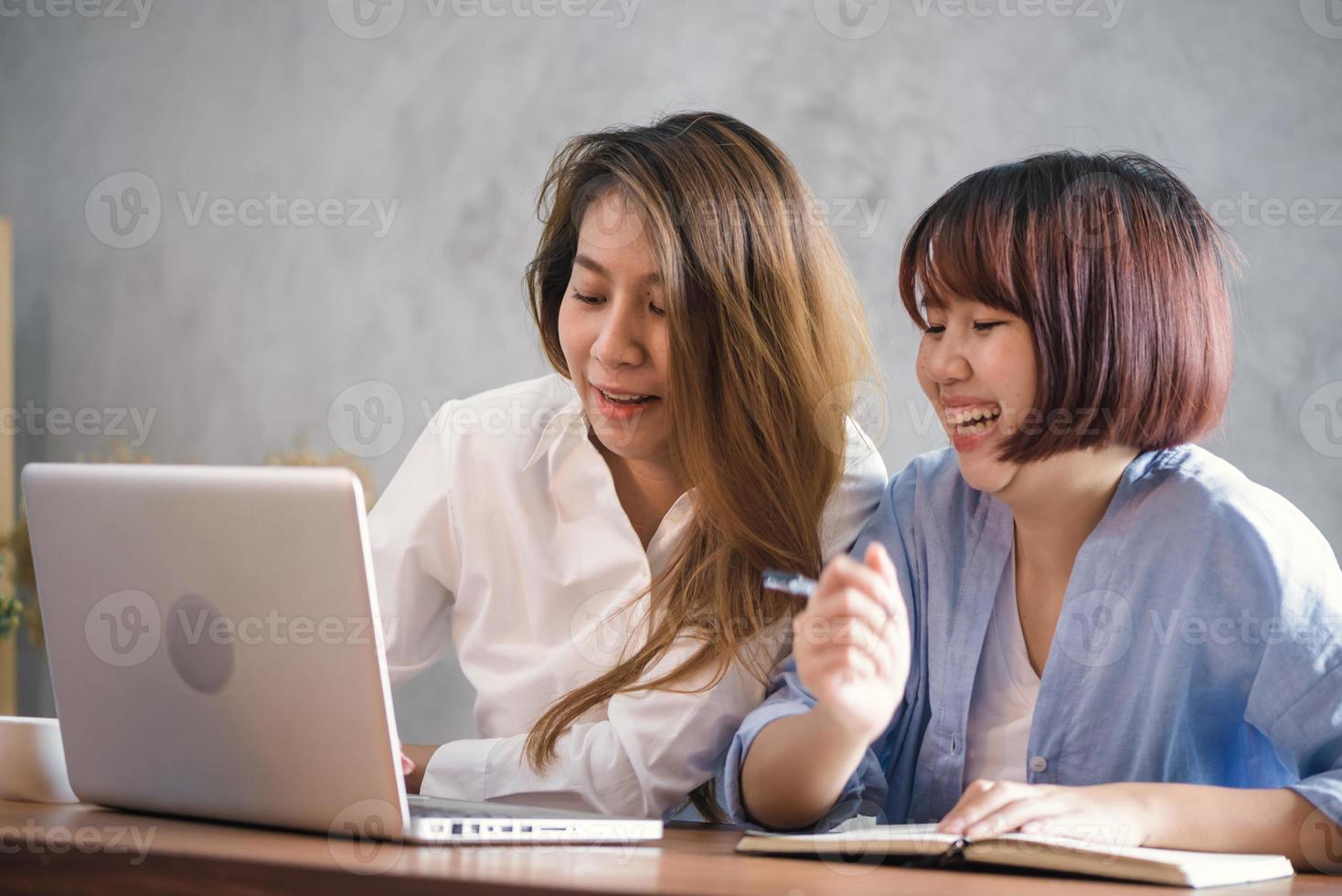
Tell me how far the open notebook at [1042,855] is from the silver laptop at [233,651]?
0.15 m

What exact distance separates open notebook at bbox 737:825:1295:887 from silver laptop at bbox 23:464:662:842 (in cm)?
15

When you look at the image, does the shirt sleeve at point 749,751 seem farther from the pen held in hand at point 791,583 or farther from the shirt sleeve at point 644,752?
the pen held in hand at point 791,583

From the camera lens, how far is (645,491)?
65.8 inches

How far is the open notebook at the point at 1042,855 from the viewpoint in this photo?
2.85ft

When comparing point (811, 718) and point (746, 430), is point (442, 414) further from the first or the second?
point (811, 718)

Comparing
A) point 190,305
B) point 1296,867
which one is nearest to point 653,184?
point 1296,867

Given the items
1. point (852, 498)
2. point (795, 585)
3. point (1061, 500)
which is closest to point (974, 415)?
point (1061, 500)

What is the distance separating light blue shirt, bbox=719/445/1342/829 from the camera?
3.86 feet

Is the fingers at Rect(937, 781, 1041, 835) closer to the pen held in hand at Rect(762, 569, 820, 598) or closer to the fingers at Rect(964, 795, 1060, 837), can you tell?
the fingers at Rect(964, 795, 1060, 837)

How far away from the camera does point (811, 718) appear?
3.80 ft

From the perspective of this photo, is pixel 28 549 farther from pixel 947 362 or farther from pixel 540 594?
pixel 947 362

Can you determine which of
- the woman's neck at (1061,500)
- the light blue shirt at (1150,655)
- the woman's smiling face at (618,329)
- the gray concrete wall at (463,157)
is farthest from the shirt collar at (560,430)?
the gray concrete wall at (463,157)

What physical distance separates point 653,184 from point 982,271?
422 millimetres

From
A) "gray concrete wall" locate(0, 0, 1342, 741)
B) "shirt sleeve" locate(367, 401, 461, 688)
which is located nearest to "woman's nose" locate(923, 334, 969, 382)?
"shirt sleeve" locate(367, 401, 461, 688)
